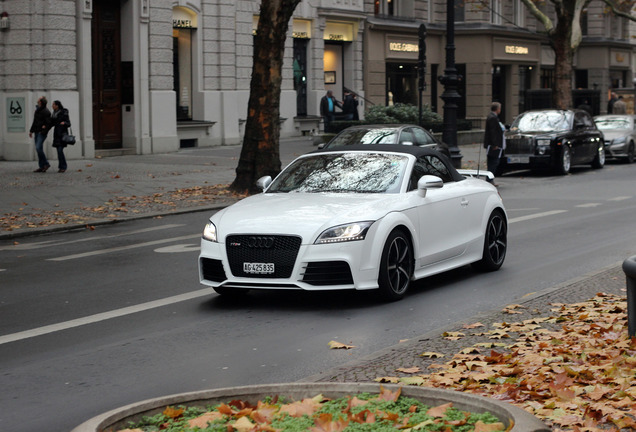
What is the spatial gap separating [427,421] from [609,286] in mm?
6141

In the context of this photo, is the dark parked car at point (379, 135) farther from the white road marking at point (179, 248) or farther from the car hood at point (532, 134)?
the white road marking at point (179, 248)

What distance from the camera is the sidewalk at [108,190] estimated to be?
1839 centimetres

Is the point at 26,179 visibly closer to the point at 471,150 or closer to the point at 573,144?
the point at 573,144

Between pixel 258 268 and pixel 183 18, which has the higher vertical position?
pixel 183 18

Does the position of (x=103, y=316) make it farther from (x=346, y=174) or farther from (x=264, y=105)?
(x=264, y=105)

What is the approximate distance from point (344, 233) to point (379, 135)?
13.2m

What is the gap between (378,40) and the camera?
47031 mm

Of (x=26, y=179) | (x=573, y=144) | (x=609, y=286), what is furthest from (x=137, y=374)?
(x=573, y=144)

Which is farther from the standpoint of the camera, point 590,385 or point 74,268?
point 74,268

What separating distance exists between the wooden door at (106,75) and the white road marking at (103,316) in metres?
22.0

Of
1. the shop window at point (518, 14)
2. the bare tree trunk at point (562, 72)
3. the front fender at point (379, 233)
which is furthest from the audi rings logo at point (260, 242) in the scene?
the shop window at point (518, 14)

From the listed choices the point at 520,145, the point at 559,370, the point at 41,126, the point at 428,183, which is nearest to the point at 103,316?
the point at 428,183

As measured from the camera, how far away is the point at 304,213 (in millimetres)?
10273

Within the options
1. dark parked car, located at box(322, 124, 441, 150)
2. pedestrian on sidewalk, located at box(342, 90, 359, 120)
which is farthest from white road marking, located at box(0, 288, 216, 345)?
pedestrian on sidewalk, located at box(342, 90, 359, 120)
